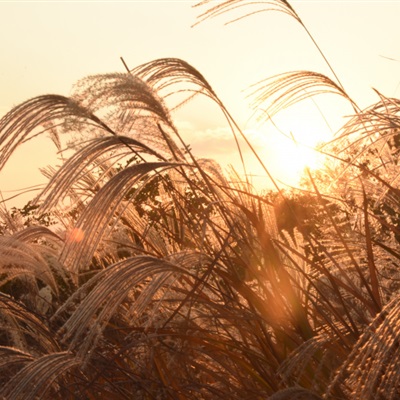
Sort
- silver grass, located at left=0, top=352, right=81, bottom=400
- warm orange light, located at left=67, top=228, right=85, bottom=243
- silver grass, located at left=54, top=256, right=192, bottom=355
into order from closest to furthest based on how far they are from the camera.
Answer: silver grass, located at left=54, top=256, right=192, bottom=355 → warm orange light, located at left=67, top=228, right=85, bottom=243 → silver grass, located at left=0, top=352, right=81, bottom=400

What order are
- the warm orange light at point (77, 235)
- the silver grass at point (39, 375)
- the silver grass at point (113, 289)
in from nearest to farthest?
1. the silver grass at point (113, 289)
2. the warm orange light at point (77, 235)
3. the silver grass at point (39, 375)

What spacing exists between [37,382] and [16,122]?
2.74 feet

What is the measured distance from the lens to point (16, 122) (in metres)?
2.67

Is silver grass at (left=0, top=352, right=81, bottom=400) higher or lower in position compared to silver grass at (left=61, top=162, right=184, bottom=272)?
lower

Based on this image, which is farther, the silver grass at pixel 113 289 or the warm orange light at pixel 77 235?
the warm orange light at pixel 77 235


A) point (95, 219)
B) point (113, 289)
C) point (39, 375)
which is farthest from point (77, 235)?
point (39, 375)

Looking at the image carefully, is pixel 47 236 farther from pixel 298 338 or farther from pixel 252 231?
pixel 298 338

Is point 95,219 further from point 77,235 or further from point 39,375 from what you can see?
point 39,375

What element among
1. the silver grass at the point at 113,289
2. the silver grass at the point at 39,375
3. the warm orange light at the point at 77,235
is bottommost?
the silver grass at the point at 39,375

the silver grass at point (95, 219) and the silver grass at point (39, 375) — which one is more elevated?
the silver grass at point (95, 219)

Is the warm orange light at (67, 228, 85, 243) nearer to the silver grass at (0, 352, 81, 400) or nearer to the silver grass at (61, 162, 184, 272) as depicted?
the silver grass at (61, 162, 184, 272)

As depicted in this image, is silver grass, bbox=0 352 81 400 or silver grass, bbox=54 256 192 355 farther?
silver grass, bbox=0 352 81 400

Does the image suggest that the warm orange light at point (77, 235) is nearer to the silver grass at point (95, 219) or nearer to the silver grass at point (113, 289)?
the silver grass at point (95, 219)

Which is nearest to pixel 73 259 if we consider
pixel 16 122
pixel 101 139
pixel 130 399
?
pixel 101 139
